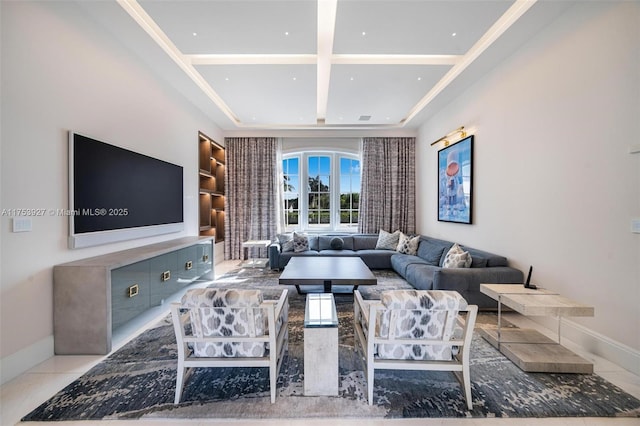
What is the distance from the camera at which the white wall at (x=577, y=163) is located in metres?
2.12

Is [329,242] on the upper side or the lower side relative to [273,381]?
upper

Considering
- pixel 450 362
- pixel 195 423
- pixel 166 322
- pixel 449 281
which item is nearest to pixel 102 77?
pixel 166 322

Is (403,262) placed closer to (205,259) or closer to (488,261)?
(488,261)

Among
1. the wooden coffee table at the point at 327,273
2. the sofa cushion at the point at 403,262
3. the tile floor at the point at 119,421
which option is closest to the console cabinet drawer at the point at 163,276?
the tile floor at the point at 119,421

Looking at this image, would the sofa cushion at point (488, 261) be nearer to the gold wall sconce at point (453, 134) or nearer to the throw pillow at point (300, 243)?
the gold wall sconce at point (453, 134)

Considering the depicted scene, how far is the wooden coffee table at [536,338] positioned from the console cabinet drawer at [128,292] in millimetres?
3438

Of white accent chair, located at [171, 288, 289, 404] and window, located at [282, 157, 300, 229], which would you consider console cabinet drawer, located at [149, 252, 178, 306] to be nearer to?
white accent chair, located at [171, 288, 289, 404]

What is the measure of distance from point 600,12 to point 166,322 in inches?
202

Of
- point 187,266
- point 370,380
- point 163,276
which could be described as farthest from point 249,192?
point 370,380

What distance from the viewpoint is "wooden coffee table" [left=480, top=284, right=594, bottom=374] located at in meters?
2.07

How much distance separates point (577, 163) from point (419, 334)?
2.29 meters

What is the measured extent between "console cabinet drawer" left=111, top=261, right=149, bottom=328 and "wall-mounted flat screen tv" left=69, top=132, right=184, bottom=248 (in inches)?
17.7

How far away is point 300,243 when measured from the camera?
18.5 ft

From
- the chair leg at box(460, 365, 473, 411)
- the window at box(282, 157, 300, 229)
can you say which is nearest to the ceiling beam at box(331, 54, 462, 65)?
the chair leg at box(460, 365, 473, 411)
